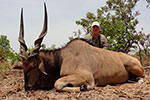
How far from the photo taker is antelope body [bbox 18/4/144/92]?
378 cm

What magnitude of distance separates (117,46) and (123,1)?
12.1 ft

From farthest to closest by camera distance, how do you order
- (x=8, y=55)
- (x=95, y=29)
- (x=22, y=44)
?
1. (x=8, y=55)
2. (x=95, y=29)
3. (x=22, y=44)

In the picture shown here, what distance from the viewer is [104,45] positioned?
6.09m

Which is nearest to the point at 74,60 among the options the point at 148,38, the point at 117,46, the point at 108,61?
the point at 108,61

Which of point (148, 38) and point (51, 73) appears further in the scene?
point (148, 38)

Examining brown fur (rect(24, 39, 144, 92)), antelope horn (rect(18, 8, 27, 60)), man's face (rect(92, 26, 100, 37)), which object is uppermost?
man's face (rect(92, 26, 100, 37))

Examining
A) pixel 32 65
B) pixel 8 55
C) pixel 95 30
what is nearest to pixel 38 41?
pixel 32 65

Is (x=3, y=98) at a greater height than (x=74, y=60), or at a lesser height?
lesser

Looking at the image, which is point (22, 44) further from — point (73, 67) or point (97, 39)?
point (97, 39)

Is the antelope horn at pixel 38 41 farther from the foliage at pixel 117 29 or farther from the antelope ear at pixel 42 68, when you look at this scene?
the foliage at pixel 117 29

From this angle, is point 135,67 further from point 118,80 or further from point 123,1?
point 123,1

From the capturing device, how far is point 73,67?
156 inches

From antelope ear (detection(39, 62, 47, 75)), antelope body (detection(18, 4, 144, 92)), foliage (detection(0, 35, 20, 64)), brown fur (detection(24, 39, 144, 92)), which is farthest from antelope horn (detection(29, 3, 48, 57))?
foliage (detection(0, 35, 20, 64))

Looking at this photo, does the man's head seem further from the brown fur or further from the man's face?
the brown fur
